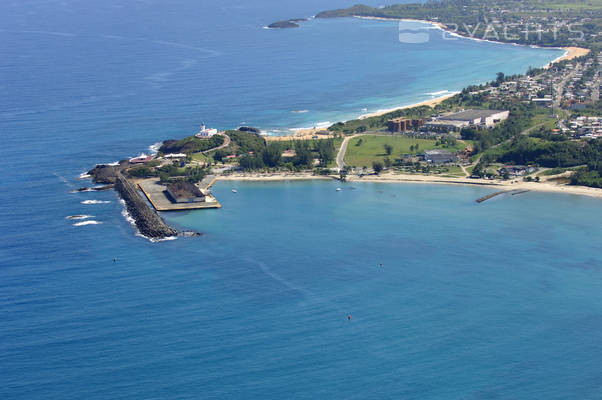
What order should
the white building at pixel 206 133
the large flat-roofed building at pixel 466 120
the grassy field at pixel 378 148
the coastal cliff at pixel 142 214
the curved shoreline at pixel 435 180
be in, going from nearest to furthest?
the coastal cliff at pixel 142 214 → the curved shoreline at pixel 435 180 → the grassy field at pixel 378 148 → the white building at pixel 206 133 → the large flat-roofed building at pixel 466 120

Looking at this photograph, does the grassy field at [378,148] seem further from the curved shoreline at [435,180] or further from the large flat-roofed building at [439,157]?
the curved shoreline at [435,180]

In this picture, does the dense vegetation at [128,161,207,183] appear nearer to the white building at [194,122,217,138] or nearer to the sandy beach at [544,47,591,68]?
the white building at [194,122,217,138]

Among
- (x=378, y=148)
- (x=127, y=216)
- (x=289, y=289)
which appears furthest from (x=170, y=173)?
(x=289, y=289)

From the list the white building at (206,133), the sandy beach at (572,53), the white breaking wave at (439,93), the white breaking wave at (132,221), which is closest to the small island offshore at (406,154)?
the white building at (206,133)

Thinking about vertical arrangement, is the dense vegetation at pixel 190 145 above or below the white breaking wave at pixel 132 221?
above

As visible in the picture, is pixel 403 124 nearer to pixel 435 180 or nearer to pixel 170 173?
pixel 435 180

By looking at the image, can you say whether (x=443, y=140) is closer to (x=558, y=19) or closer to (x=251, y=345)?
(x=251, y=345)

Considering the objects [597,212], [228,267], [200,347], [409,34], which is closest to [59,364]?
[200,347]
